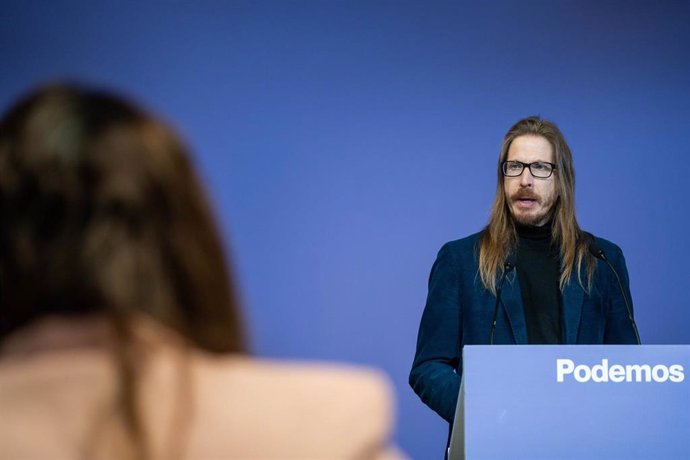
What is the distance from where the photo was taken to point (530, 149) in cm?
370

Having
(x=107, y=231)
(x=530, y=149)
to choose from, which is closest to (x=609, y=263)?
(x=530, y=149)

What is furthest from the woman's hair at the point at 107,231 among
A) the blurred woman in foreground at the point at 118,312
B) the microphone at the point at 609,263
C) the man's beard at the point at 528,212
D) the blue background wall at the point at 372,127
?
the blue background wall at the point at 372,127

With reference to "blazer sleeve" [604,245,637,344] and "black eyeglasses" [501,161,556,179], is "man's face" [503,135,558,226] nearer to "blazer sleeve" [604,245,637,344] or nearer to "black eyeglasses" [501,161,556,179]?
"black eyeglasses" [501,161,556,179]

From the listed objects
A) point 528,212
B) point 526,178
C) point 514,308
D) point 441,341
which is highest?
point 526,178

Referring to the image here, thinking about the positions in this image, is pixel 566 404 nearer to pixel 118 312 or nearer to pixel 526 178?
pixel 526 178

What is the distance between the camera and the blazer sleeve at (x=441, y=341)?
126 inches

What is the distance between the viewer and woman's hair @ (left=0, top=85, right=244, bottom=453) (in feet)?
3.17

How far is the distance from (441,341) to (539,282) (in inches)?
15.8

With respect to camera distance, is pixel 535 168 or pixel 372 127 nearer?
pixel 535 168

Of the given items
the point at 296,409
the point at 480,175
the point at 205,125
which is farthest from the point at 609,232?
the point at 296,409

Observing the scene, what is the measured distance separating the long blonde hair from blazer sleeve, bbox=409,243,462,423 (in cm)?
11

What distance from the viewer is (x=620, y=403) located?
250 cm

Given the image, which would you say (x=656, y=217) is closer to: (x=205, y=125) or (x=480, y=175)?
(x=480, y=175)

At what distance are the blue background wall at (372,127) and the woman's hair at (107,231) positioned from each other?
3.41m
